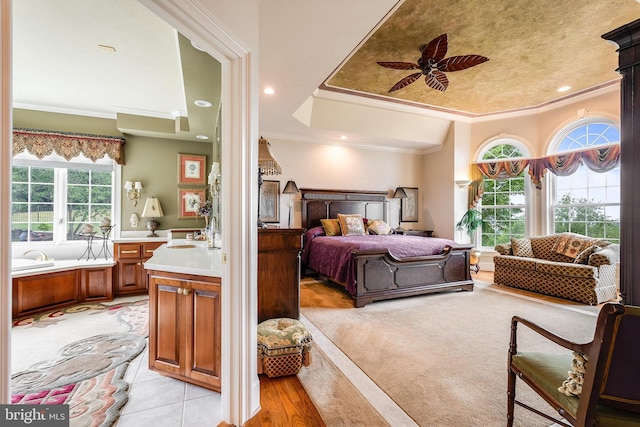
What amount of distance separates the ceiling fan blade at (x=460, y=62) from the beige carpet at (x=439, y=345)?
9.69 ft

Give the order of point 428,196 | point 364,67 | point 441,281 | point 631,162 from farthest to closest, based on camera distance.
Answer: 1. point 428,196
2. point 441,281
3. point 364,67
4. point 631,162

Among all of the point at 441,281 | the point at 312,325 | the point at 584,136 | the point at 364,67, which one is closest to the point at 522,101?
the point at 584,136

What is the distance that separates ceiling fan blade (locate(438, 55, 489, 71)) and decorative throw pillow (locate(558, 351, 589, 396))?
9.69 feet

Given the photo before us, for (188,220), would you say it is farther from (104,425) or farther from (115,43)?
(104,425)

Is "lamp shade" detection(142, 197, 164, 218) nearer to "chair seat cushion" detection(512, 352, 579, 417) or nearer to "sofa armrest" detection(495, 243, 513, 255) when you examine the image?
"chair seat cushion" detection(512, 352, 579, 417)

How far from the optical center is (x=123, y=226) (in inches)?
181

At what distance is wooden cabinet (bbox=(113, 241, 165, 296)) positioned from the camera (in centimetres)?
401

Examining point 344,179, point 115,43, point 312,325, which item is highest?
point 115,43

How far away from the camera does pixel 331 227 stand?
5223mm

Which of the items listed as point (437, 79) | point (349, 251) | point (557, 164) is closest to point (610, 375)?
point (349, 251)

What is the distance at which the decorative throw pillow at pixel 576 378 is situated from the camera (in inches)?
43.6

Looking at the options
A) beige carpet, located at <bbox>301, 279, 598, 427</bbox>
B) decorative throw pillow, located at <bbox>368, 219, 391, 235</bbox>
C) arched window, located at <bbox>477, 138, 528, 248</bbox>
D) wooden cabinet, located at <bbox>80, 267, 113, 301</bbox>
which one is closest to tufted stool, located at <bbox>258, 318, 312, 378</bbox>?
beige carpet, located at <bbox>301, 279, 598, 427</bbox>

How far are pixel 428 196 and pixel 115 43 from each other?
629 centimetres

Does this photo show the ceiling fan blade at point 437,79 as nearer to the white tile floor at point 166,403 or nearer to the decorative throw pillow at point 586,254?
the decorative throw pillow at point 586,254
